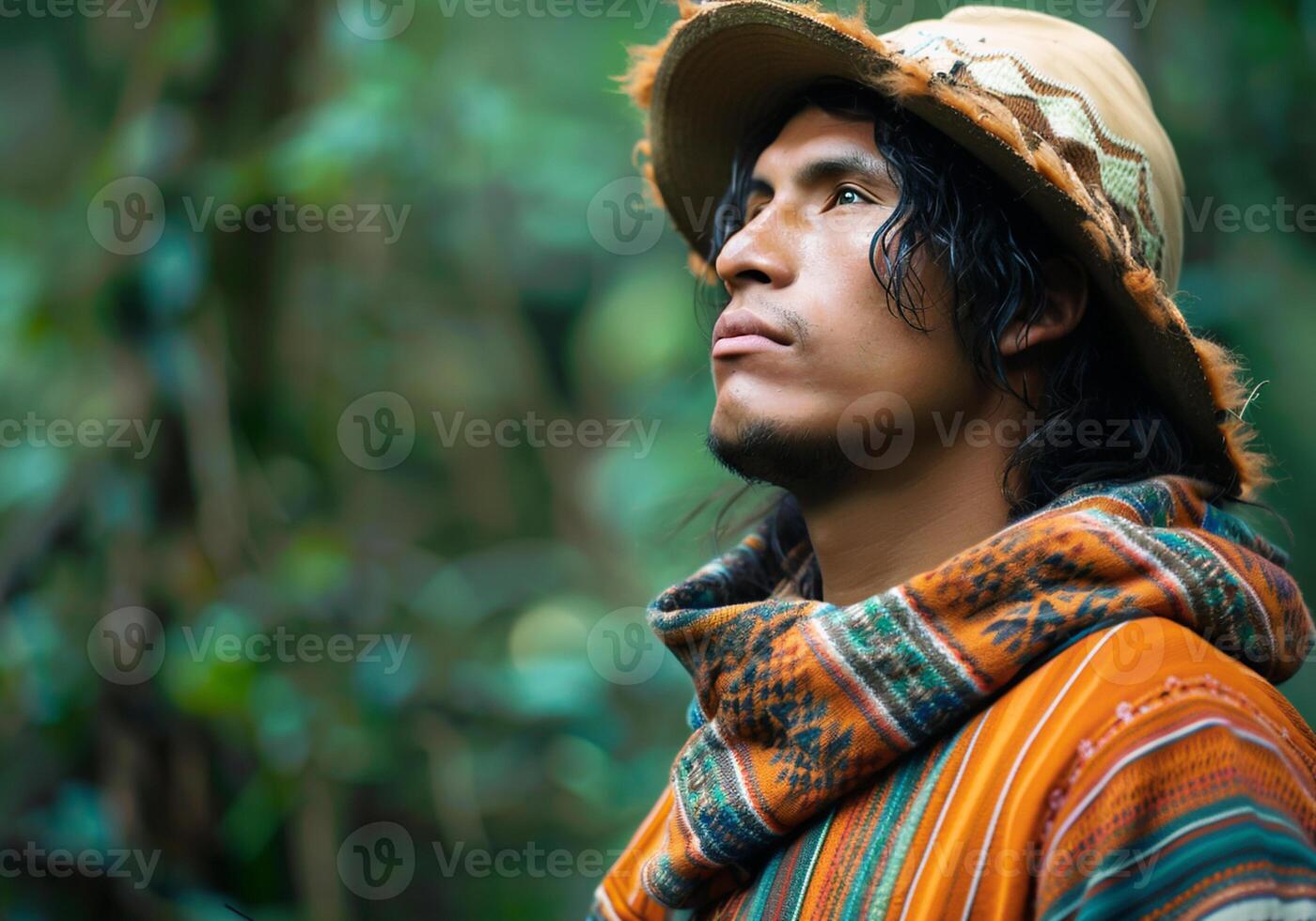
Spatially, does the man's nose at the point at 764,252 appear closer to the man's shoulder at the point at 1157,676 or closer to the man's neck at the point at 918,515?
the man's neck at the point at 918,515

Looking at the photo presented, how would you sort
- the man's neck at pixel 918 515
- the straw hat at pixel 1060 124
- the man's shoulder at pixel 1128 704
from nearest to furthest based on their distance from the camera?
the man's shoulder at pixel 1128 704 → the straw hat at pixel 1060 124 → the man's neck at pixel 918 515

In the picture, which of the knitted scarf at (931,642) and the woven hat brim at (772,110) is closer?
the knitted scarf at (931,642)

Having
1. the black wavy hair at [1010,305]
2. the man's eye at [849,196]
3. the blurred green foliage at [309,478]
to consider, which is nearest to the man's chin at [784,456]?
the black wavy hair at [1010,305]

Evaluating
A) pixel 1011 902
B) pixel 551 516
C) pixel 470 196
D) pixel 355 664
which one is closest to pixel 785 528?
pixel 1011 902

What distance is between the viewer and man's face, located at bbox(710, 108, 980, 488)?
1285 mm

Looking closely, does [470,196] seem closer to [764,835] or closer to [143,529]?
[143,529]

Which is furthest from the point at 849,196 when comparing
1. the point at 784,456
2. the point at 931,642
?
the point at 931,642

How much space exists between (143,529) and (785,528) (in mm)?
1502

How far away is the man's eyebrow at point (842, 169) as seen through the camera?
1.35m

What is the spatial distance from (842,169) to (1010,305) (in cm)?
24

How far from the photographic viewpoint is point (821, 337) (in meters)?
1.29

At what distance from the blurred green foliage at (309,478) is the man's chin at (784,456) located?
114 centimetres

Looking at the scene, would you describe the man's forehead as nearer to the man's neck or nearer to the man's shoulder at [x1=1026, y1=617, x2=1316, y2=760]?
the man's neck

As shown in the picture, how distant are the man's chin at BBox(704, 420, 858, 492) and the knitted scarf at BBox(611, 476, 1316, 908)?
0.57 feet
